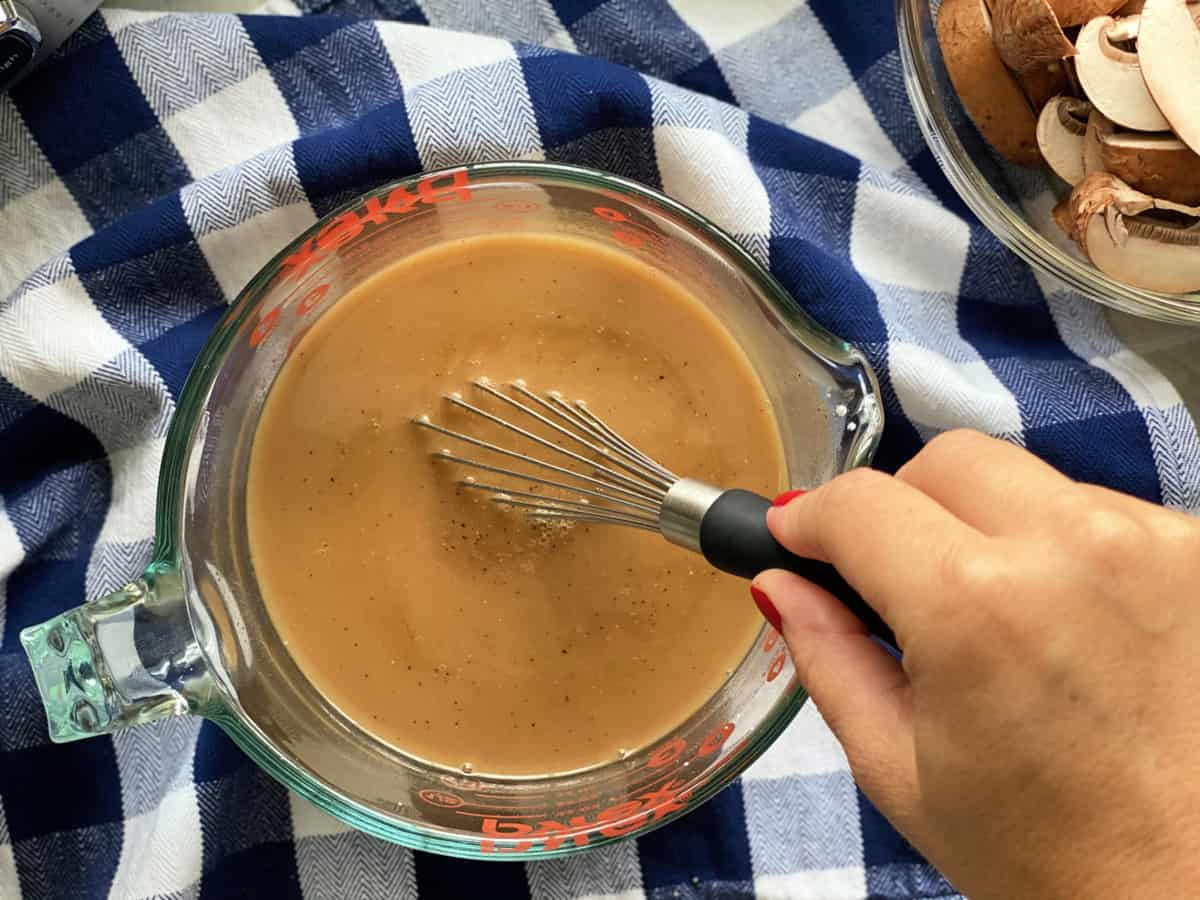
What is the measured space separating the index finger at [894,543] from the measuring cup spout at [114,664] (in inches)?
18.6

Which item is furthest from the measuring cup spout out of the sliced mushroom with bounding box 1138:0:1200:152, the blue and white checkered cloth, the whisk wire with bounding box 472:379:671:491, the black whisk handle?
the sliced mushroom with bounding box 1138:0:1200:152

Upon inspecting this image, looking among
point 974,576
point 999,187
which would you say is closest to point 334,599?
point 974,576

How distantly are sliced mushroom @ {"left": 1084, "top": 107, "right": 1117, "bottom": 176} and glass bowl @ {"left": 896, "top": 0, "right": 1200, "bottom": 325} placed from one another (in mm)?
64

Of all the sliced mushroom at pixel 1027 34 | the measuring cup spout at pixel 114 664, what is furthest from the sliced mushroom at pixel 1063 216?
the measuring cup spout at pixel 114 664

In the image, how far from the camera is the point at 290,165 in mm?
969

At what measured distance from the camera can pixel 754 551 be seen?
67cm

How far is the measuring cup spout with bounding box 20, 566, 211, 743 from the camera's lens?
798 mm

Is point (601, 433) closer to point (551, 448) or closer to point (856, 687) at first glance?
point (551, 448)

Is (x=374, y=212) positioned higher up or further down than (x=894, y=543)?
higher up

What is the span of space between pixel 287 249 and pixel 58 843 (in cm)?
53

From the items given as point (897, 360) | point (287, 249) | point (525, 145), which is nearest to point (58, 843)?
point (287, 249)

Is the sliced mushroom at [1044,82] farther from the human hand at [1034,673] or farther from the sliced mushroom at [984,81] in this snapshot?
the human hand at [1034,673]

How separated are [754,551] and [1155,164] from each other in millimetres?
500

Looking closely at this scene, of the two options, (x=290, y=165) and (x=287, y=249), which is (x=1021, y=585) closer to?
(x=287, y=249)
